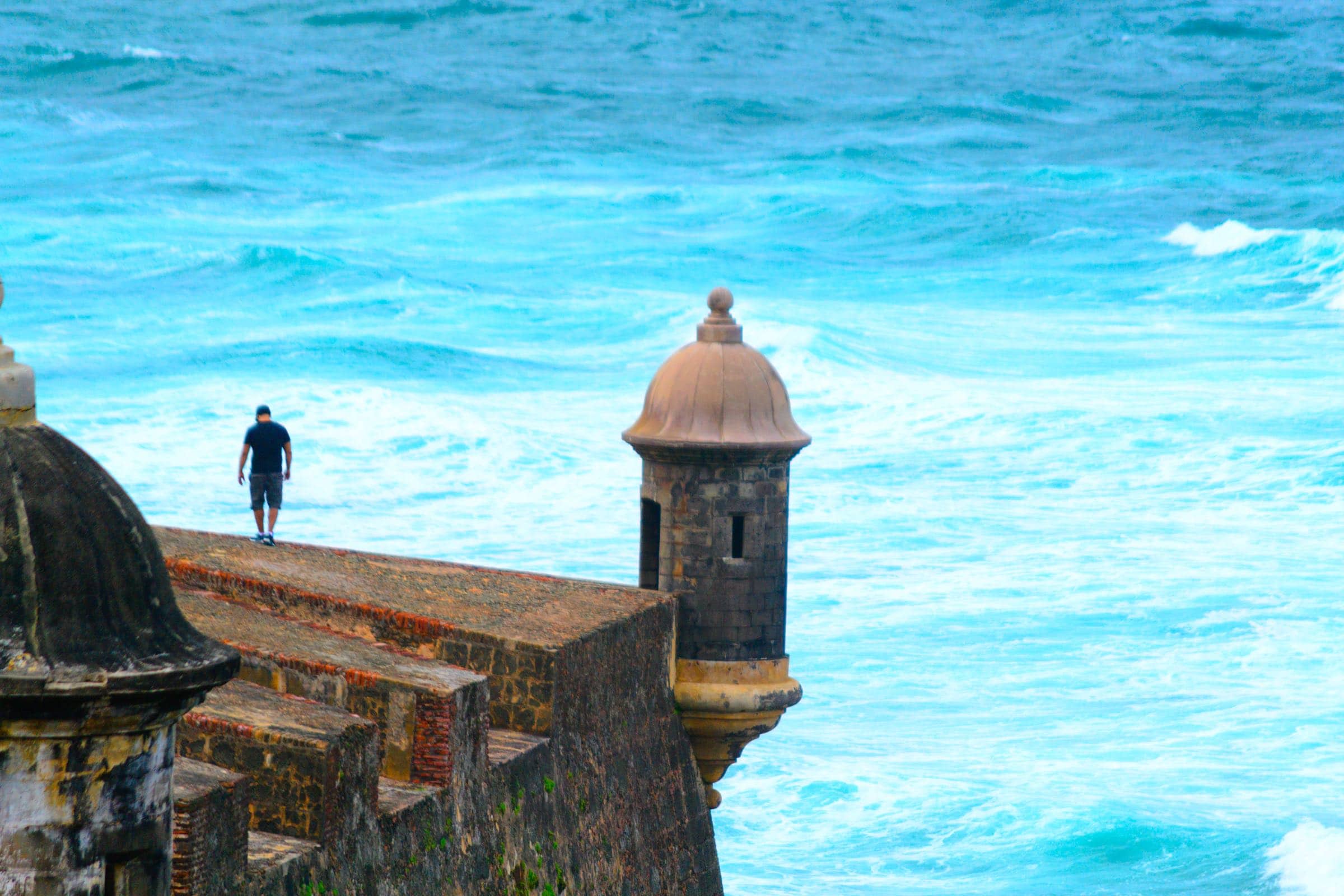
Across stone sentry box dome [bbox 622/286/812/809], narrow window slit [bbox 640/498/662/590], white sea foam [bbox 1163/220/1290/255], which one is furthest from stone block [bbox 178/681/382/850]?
white sea foam [bbox 1163/220/1290/255]

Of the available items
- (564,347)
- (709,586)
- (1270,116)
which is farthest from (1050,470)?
(1270,116)

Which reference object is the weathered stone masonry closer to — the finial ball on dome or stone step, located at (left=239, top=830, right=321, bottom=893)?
the finial ball on dome

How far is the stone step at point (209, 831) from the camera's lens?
6.86 metres

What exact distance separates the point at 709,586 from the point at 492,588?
1596 millimetres

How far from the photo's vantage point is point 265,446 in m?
14.6

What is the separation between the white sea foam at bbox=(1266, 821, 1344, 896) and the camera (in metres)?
19.2

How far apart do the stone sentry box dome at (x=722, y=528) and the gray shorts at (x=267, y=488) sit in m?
3.09

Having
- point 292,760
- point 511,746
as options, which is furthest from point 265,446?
point 292,760

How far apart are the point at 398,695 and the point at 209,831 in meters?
2.09

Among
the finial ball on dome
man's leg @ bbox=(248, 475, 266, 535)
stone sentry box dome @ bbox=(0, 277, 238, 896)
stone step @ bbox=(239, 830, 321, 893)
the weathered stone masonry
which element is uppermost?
the finial ball on dome

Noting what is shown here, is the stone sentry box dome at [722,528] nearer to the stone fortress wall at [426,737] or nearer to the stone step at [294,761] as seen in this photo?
the stone fortress wall at [426,737]

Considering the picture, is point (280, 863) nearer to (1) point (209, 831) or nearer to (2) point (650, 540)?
(1) point (209, 831)

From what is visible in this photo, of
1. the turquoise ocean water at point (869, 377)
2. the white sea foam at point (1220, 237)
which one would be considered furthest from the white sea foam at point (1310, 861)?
the white sea foam at point (1220, 237)

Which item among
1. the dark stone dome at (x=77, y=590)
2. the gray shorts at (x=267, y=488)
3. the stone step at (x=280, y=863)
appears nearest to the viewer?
the dark stone dome at (x=77, y=590)
